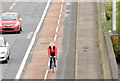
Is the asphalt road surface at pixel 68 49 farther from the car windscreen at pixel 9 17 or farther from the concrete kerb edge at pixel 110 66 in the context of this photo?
the car windscreen at pixel 9 17

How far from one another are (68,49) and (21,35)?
6563mm

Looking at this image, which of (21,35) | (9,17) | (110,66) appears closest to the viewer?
(110,66)

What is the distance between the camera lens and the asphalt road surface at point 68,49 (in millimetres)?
28517

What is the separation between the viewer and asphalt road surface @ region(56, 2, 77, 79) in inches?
1123

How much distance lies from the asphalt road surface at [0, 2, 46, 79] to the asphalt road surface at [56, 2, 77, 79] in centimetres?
266

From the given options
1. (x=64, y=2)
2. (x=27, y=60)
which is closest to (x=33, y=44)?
(x=27, y=60)

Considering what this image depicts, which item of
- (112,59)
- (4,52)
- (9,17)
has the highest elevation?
(4,52)

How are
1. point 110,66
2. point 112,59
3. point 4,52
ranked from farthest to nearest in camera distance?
point 112,59
point 4,52
point 110,66

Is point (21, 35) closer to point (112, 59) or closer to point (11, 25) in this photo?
point (11, 25)

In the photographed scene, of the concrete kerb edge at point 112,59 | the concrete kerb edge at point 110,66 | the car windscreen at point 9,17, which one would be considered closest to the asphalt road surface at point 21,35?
the car windscreen at point 9,17

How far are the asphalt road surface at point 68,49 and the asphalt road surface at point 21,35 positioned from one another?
2662 mm

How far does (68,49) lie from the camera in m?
34.7

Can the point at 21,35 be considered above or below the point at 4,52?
below

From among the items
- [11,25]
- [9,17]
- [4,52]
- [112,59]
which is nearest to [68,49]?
[112,59]
